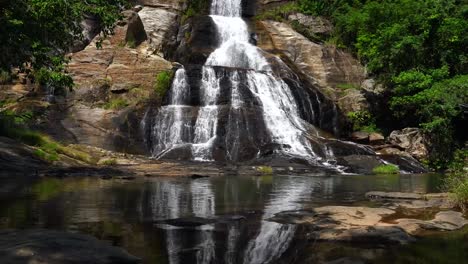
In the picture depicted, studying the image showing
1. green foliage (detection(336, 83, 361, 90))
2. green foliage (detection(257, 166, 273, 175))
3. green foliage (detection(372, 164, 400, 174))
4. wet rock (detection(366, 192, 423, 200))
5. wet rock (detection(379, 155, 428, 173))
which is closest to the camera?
wet rock (detection(366, 192, 423, 200))

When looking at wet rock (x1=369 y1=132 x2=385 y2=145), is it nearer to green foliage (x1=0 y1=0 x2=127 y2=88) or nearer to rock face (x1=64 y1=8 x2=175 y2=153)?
rock face (x1=64 y1=8 x2=175 y2=153)

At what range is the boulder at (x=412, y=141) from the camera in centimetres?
2911

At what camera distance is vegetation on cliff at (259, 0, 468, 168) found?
29312mm

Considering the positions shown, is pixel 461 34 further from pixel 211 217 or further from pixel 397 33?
pixel 211 217

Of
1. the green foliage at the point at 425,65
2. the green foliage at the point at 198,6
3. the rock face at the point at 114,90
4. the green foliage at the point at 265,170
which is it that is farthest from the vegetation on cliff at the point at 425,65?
the rock face at the point at 114,90

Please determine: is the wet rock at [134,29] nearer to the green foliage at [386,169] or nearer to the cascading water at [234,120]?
the cascading water at [234,120]

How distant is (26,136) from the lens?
2116cm

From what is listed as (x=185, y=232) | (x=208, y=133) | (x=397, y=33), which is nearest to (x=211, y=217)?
(x=185, y=232)

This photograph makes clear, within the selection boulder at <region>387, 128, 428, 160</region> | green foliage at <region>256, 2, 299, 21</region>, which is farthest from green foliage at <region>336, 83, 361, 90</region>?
green foliage at <region>256, 2, 299, 21</region>

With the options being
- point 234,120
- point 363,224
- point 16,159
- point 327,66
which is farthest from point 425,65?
point 363,224

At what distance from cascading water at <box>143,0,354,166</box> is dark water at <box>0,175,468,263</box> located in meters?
12.5

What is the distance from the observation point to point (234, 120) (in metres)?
27.3

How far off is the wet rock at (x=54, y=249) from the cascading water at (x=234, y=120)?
1919 centimetres

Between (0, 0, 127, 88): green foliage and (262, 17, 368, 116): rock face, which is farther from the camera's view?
(262, 17, 368, 116): rock face
